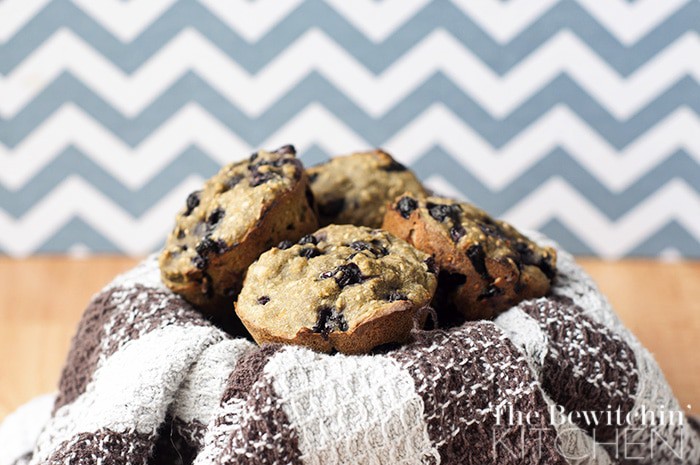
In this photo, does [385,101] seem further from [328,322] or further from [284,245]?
[328,322]

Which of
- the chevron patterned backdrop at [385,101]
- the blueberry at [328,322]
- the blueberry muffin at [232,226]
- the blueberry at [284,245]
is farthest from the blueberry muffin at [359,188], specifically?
the chevron patterned backdrop at [385,101]

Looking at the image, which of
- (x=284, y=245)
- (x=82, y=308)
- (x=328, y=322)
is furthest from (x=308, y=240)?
(x=82, y=308)

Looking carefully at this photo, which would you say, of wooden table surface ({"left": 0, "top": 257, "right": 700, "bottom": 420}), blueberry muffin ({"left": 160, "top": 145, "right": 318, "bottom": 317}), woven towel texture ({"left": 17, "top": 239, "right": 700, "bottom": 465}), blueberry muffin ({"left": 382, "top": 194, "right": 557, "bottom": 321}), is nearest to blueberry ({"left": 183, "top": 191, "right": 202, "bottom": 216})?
blueberry muffin ({"left": 160, "top": 145, "right": 318, "bottom": 317})

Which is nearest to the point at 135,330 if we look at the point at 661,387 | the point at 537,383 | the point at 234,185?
the point at 234,185

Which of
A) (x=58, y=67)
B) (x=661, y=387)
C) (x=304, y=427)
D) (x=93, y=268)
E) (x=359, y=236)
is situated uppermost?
(x=58, y=67)

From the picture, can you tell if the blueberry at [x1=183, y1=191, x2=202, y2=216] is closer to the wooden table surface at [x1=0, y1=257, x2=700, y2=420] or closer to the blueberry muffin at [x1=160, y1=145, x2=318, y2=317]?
the blueberry muffin at [x1=160, y1=145, x2=318, y2=317]

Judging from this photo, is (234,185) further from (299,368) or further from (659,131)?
(659,131)
